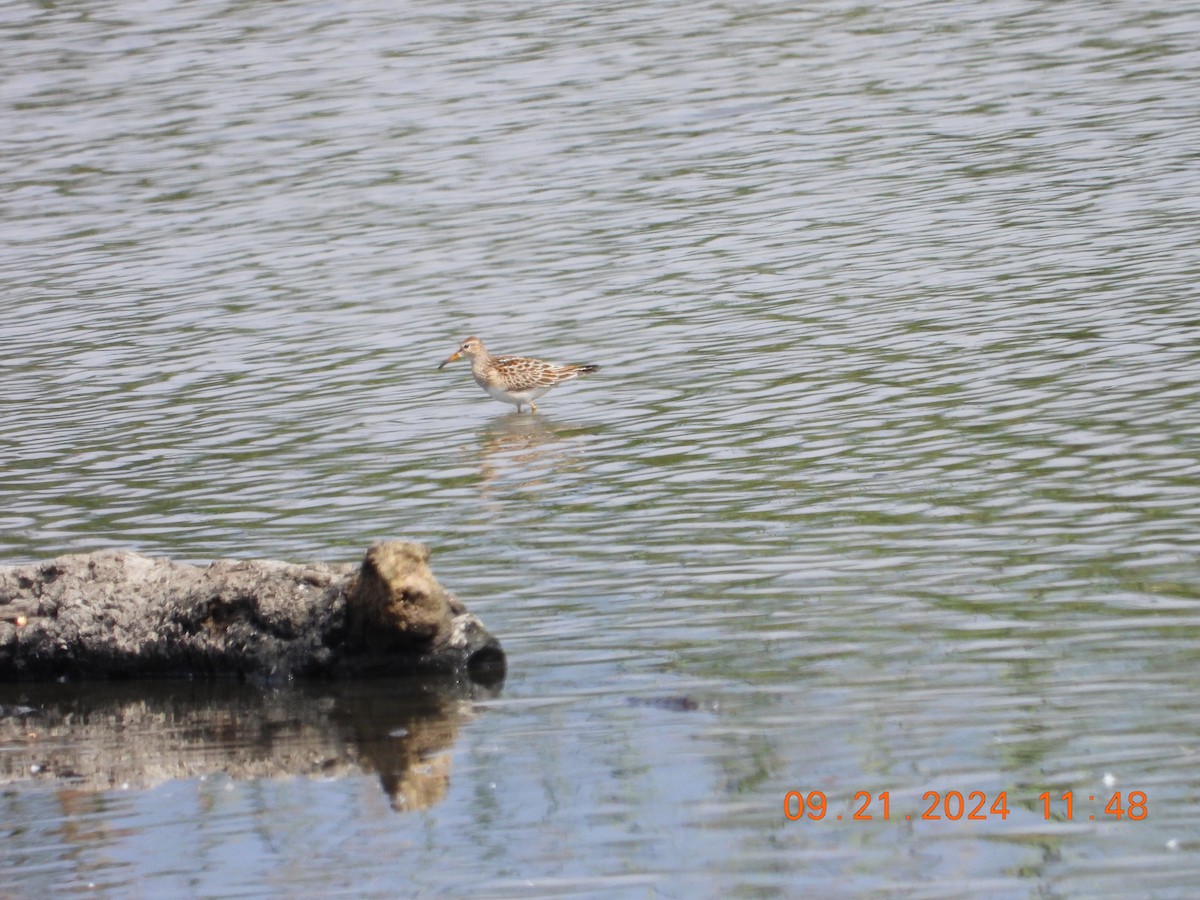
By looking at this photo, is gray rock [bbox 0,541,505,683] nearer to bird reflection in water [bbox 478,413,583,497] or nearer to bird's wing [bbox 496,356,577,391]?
bird reflection in water [bbox 478,413,583,497]

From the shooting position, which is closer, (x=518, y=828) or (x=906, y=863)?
(x=906, y=863)

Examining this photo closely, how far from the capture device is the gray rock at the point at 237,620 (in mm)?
11258

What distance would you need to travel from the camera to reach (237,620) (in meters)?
11.7

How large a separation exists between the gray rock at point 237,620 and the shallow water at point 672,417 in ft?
1.06

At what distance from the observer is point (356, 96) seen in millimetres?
36125

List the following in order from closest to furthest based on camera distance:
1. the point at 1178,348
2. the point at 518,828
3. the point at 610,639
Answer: the point at 518,828 → the point at 610,639 → the point at 1178,348

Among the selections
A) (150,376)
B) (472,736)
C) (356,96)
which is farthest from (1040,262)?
(356,96)

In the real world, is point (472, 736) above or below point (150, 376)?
above

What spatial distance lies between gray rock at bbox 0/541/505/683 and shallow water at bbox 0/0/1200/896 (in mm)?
322

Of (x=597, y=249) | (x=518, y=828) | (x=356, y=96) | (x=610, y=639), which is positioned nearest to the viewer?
(x=518, y=828)

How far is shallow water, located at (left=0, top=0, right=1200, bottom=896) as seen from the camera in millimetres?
9156

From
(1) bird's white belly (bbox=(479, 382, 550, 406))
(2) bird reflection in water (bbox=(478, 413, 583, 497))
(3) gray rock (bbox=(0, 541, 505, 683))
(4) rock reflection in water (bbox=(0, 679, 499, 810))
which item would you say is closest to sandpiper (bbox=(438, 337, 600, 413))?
(1) bird's white belly (bbox=(479, 382, 550, 406))

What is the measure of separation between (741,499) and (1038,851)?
6.61 meters

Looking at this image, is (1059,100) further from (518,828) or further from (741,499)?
(518,828)
